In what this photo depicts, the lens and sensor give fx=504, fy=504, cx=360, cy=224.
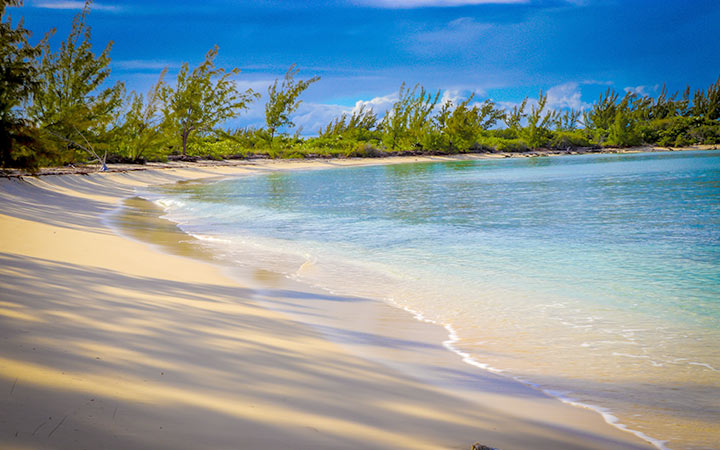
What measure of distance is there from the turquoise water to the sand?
45 cm

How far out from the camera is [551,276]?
22.2 ft

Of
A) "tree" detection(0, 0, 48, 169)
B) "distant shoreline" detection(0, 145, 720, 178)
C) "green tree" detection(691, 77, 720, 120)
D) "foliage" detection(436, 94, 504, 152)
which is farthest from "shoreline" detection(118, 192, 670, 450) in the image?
"green tree" detection(691, 77, 720, 120)

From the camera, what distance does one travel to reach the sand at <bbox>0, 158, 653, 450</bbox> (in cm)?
214

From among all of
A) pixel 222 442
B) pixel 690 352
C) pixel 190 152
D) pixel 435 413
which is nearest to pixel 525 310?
pixel 690 352

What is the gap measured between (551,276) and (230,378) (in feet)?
16.9

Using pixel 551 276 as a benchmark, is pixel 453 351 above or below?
below

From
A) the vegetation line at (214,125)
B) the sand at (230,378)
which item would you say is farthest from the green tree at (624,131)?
the sand at (230,378)

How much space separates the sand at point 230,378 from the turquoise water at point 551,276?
0.45 metres

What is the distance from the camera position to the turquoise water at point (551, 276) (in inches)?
139

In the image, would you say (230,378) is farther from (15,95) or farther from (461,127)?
(461,127)

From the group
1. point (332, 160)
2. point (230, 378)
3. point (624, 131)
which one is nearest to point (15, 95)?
point (230, 378)

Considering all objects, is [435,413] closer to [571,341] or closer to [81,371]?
[81,371]

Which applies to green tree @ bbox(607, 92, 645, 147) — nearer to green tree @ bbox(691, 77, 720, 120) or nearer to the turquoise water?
green tree @ bbox(691, 77, 720, 120)

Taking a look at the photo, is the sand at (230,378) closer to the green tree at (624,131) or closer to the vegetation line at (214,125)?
the vegetation line at (214,125)
